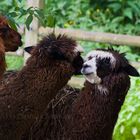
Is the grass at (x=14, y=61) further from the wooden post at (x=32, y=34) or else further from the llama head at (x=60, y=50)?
the llama head at (x=60, y=50)

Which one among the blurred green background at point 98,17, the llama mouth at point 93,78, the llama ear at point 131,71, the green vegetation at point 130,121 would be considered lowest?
the blurred green background at point 98,17

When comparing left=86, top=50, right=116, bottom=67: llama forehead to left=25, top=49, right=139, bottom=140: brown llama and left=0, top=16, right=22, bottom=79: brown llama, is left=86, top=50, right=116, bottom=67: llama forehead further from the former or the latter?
left=0, top=16, right=22, bottom=79: brown llama

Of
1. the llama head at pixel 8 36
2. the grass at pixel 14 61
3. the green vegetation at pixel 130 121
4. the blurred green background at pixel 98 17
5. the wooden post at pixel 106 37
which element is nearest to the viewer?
the llama head at pixel 8 36

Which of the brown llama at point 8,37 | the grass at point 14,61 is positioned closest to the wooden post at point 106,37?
the grass at point 14,61

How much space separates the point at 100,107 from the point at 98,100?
5 centimetres

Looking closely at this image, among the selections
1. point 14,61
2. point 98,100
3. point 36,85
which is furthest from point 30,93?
point 14,61

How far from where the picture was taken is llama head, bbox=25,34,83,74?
390cm

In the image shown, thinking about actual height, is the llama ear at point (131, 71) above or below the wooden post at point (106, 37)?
above

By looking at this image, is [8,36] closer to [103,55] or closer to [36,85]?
[36,85]

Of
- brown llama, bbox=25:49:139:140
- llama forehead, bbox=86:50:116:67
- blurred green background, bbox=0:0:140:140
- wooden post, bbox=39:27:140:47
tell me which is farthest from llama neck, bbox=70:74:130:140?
blurred green background, bbox=0:0:140:140

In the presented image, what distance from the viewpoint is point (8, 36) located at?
13.9 ft

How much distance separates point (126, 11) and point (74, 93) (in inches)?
181

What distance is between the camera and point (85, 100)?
159 inches

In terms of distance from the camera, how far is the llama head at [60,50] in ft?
12.8
